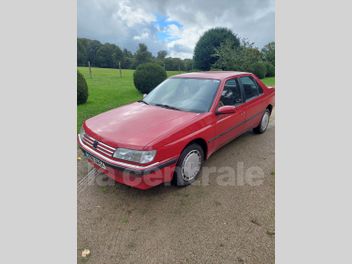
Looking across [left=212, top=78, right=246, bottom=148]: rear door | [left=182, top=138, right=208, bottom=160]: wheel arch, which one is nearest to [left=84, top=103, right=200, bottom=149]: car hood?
[left=182, top=138, right=208, bottom=160]: wheel arch

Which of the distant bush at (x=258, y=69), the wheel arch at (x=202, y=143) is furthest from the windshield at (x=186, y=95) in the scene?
the distant bush at (x=258, y=69)

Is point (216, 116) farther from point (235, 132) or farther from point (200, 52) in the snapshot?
point (200, 52)

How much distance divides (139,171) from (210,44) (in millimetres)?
18192

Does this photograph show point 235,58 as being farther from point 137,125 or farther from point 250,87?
point 137,125

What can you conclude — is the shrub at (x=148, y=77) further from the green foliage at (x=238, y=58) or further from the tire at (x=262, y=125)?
the green foliage at (x=238, y=58)

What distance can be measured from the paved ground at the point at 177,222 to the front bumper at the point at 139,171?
0.38 meters

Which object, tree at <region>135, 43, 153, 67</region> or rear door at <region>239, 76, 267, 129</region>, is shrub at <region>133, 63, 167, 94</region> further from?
tree at <region>135, 43, 153, 67</region>

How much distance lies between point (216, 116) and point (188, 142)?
718 millimetres

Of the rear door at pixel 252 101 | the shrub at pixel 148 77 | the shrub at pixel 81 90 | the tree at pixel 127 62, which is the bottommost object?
the rear door at pixel 252 101

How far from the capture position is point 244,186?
10.4 ft

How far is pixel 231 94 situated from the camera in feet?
12.4

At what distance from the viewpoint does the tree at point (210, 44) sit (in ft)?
59.9

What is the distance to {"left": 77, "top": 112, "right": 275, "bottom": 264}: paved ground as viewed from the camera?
83.1 inches

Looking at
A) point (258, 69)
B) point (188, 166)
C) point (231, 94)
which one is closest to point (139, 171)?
point (188, 166)
